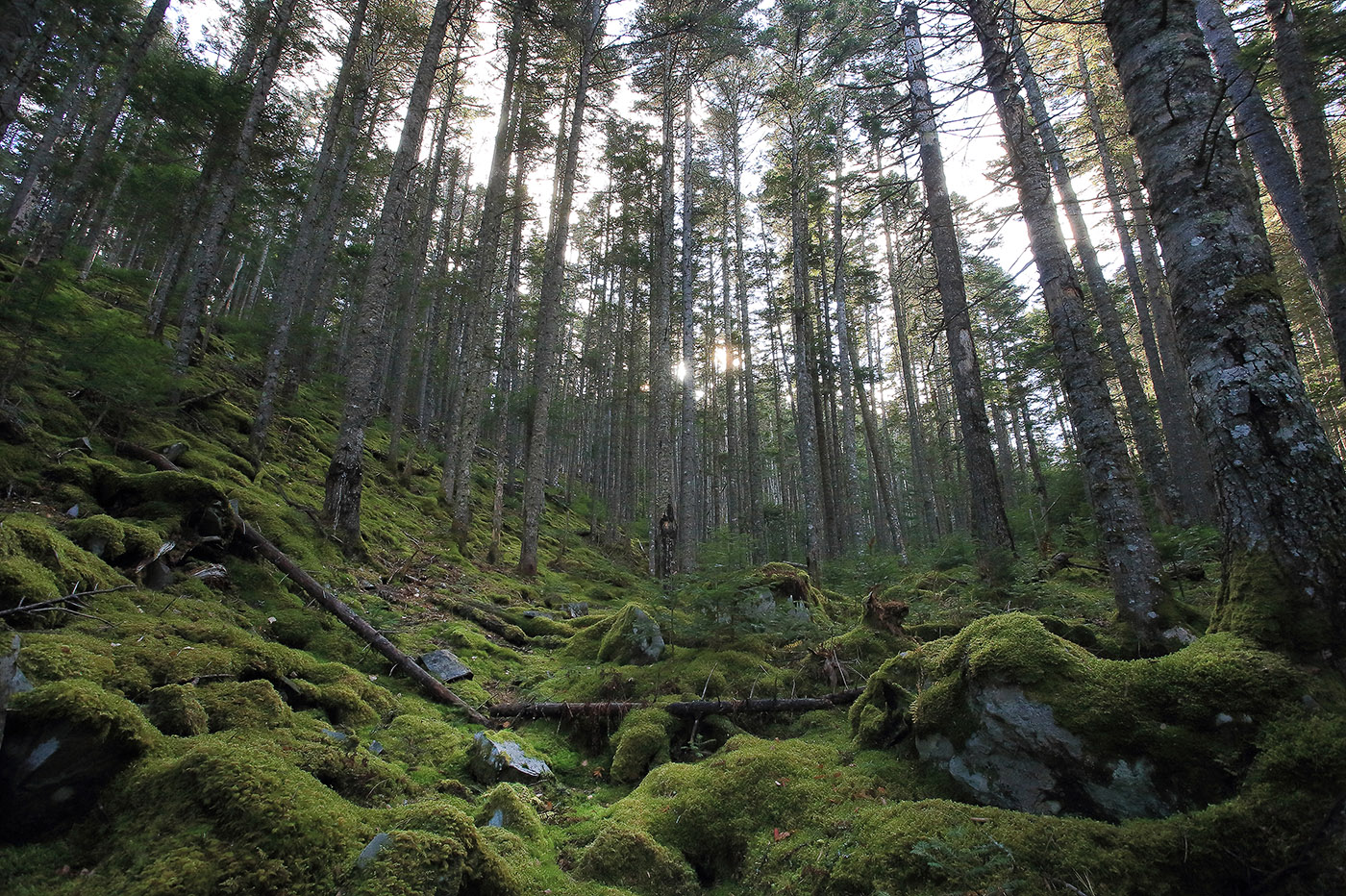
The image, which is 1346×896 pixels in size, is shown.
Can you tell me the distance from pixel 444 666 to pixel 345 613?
3.91 feet

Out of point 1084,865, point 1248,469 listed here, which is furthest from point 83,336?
point 1248,469

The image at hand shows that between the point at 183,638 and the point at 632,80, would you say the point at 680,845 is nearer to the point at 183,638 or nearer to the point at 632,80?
the point at 183,638

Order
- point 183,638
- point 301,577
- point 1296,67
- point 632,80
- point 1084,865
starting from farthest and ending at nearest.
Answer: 1. point 632,80
2. point 1296,67
3. point 301,577
4. point 183,638
5. point 1084,865

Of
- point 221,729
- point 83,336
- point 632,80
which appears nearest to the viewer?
point 221,729

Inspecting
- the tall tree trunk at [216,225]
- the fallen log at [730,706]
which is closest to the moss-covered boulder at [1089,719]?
the fallen log at [730,706]

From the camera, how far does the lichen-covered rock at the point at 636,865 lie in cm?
271

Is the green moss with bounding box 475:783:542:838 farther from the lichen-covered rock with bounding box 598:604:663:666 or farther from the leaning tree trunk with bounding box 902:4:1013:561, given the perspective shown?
the leaning tree trunk with bounding box 902:4:1013:561

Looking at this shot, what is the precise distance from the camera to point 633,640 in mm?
6094

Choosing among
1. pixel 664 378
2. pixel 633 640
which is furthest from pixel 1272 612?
pixel 664 378

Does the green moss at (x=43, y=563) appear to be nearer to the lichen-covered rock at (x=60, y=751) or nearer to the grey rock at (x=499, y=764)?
the lichen-covered rock at (x=60, y=751)

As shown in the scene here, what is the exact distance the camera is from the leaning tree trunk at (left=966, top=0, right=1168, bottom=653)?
14.3 feet

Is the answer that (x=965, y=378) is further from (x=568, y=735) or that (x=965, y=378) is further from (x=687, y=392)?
(x=568, y=735)

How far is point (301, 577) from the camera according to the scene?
560 centimetres

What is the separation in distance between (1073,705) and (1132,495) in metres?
3.18
